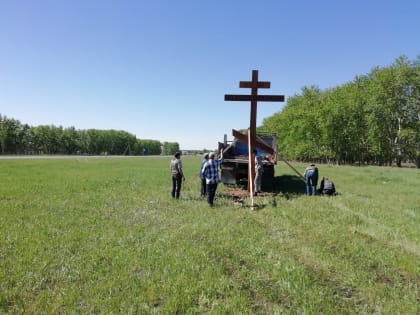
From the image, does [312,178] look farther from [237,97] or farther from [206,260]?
[206,260]

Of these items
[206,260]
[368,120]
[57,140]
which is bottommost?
[206,260]

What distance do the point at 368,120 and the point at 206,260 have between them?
54486 mm

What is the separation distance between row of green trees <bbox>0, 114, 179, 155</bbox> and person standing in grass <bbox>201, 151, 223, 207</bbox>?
297 feet

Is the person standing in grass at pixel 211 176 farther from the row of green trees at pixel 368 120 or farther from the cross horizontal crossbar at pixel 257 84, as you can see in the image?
the row of green trees at pixel 368 120

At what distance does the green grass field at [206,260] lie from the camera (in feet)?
12.6

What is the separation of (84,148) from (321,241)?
120553 millimetres

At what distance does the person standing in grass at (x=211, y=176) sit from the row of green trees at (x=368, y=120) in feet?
160

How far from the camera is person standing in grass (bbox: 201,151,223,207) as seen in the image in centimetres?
1039

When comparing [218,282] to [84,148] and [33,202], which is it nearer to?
[33,202]

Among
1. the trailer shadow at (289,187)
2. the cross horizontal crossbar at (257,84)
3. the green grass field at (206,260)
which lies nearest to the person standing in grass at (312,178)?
the trailer shadow at (289,187)

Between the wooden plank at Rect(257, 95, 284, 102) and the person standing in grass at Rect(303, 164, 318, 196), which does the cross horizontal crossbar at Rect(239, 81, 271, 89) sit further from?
the person standing in grass at Rect(303, 164, 318, 196)

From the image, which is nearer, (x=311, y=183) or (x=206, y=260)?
(x=206, y=260)

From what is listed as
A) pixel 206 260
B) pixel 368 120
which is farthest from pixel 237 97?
pixel 368 120

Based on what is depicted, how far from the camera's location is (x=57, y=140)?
10188 cm
